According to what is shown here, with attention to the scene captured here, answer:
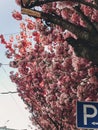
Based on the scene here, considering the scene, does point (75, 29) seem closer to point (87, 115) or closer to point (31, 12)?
point (31, 12)

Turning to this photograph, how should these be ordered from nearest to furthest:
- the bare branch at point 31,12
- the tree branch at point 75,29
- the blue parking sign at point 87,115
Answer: the blue parking sign at point 87,115, the bare branch at point 31,12, the tree branch at point 75,29

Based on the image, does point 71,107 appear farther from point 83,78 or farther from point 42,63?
point 83,78

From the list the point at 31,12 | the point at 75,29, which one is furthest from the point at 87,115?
the point at 31,12

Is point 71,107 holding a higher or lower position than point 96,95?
lower

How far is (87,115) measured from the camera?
26.3 ft

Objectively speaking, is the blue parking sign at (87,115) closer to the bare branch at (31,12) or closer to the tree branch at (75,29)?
the tree branch at (75,29)

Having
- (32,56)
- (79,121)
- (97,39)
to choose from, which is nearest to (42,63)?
(32,56)

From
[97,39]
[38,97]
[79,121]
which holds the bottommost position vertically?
[38,97]

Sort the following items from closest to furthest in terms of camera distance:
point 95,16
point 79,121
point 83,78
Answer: point 79,121 → point 95,16 → point 83,78

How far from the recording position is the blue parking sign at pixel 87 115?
313 inches

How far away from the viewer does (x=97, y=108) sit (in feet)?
26.5

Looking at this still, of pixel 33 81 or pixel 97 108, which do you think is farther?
pixel 33 81

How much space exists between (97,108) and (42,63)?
16.5 m

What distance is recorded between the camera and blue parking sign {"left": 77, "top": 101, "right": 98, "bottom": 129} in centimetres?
796
